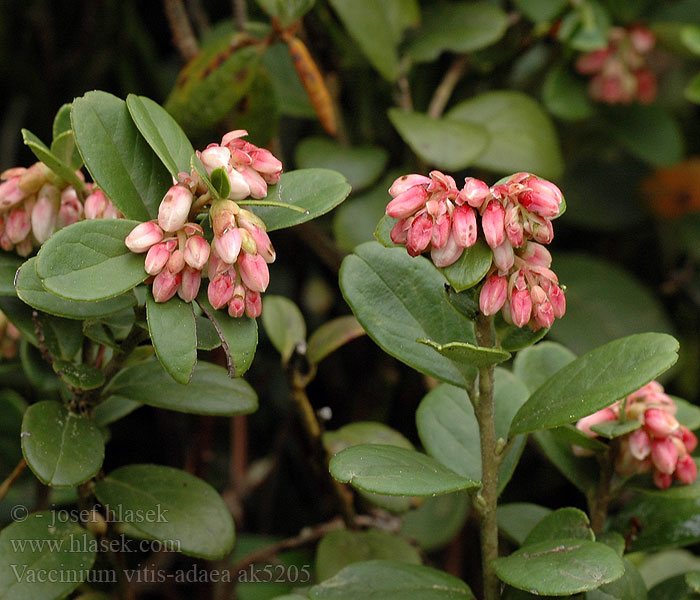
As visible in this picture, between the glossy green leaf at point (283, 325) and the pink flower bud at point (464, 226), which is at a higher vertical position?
the pink flower bud at point (464, 226)

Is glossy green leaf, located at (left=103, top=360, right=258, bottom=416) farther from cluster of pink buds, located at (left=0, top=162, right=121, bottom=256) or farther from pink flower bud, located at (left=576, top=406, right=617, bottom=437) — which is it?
pink flower bud, located at (left=576, top=406, right=617, bottom=437)

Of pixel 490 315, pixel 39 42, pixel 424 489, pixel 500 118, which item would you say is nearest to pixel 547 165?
pixel 500 118

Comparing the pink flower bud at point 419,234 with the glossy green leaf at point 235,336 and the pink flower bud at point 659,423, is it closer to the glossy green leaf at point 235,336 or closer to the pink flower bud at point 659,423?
the glossy green leaf at point 235,336

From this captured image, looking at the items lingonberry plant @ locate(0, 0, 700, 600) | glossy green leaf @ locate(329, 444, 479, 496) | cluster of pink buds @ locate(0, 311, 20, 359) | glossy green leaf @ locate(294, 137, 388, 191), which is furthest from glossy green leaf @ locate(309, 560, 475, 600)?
glossy green leaf @ locate(294, 137, 388, 191)

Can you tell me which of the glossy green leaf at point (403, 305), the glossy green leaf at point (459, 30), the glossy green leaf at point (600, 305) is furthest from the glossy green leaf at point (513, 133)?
the glossy green leaf at point (403, 305)

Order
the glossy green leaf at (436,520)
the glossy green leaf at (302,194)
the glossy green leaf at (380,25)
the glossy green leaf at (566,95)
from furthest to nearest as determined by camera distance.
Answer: the glossy green leaf at (566,95), the glossy green leaf at (380,25), the glossy green leaf at (436,520), the glossy green leaf at (302,194)

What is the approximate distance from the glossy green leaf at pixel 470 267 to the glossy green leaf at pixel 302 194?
5.6 inches

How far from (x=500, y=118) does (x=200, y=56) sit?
1.91 feet

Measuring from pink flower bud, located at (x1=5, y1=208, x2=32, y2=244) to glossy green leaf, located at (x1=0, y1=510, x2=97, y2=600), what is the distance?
1.08 ft

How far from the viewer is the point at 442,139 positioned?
137 cm

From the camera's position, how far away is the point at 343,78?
1709 millimetres

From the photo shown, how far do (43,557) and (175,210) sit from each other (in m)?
0.44

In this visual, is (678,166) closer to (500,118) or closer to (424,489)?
(500,118)

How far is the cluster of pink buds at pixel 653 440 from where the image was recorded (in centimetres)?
91
